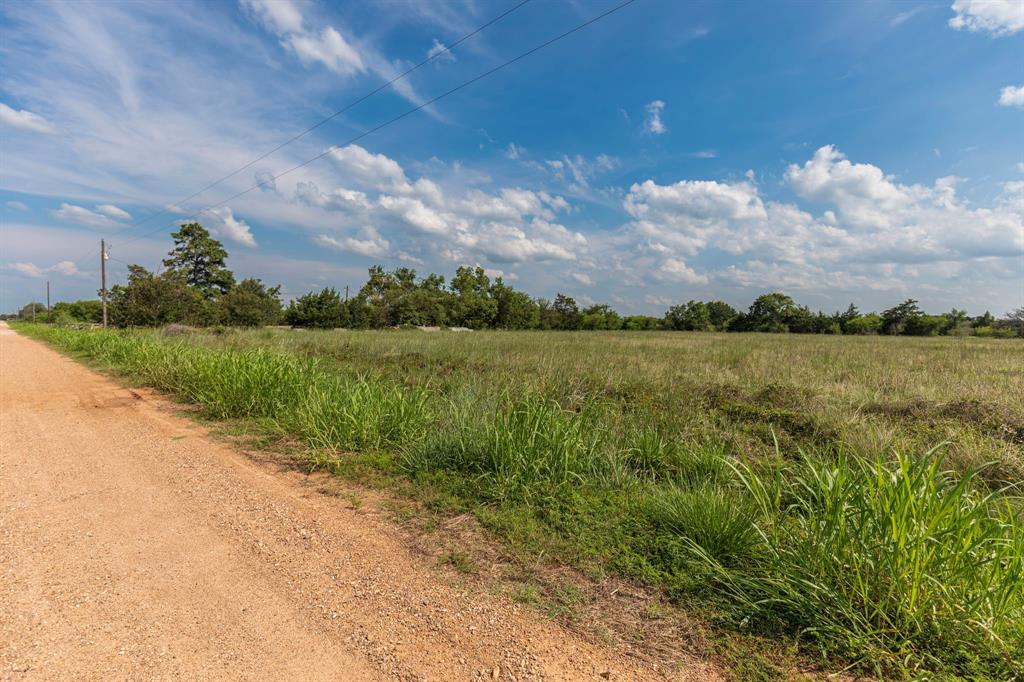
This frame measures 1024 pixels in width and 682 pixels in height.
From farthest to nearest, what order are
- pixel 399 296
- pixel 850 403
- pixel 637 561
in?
pixel 399 296, pixel 850 403, pixel 637 561

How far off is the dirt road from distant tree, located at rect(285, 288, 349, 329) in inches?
1941

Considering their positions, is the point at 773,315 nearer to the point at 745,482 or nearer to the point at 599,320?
the point at 599,320

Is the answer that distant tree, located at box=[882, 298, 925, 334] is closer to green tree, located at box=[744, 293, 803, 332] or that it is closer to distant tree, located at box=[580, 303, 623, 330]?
green tree, located at box=[744, 293, 803, 332]

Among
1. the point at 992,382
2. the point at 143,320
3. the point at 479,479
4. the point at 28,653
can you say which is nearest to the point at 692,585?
the point at 479,479

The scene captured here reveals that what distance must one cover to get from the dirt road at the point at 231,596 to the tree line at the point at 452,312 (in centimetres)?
3257

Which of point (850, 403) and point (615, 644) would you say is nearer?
point (615, 644)

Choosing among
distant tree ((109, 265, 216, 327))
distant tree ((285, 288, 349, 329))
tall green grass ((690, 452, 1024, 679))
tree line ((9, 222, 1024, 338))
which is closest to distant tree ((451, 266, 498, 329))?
tree line ((9, 222, 1024, 338))

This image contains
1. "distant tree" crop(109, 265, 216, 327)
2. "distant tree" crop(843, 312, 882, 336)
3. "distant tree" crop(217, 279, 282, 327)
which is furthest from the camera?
"distant tree" crop(843, 312, 882, 336)

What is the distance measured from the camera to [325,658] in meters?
2.03

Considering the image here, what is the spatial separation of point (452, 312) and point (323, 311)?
17.7 metres

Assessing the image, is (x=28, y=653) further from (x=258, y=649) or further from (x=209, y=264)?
(x=209, y=264)

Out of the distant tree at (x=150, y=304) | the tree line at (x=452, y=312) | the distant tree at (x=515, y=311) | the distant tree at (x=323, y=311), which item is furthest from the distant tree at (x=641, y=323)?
the distant tree at (x=150, y=304)

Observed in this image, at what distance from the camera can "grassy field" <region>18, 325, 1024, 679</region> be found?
2146 millimetres

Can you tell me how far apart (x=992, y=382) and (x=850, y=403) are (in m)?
5.98
